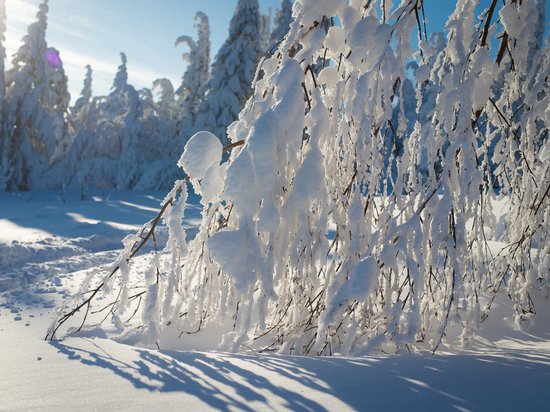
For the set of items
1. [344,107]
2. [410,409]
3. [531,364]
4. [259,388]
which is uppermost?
[344,107]

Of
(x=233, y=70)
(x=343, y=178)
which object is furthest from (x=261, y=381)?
(x=233, y=70)

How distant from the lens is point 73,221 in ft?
21.8

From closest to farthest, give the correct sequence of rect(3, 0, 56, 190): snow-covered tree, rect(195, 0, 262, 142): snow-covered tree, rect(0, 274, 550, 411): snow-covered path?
1. rect(0, 274, 550, 411): snow-covered path
2. rect(3, 0, 56, 190): snow-covered tree
3. rect(195, 0, 262, 142): snow-covered tree

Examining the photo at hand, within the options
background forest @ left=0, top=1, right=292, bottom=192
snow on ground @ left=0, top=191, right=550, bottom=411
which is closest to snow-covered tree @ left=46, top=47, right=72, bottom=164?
background forest @ left=0, top=1, right=292, bottom=192

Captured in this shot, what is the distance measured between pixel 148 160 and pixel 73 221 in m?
11.7

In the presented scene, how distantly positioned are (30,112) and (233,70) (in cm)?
901

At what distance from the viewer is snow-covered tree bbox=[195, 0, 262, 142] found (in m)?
15.2

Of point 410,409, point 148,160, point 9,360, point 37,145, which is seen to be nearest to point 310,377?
point 410,409

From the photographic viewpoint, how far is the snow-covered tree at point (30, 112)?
1247 centimetres

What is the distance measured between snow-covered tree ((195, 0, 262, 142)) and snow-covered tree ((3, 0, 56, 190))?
653 cm

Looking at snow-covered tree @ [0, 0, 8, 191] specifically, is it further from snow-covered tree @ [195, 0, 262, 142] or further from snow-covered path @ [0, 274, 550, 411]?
snow-covered path @ [0, 274, 550, 411]

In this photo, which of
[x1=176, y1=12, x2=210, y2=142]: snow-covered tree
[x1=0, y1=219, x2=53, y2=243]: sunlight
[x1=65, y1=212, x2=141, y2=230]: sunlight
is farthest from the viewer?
[x1=176, y1=12, x2=210, y2=142]: snow-covered tree

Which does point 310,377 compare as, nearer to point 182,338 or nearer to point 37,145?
point 182,338

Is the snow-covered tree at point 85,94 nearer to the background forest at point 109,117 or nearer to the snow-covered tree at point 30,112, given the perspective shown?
the background forest at point 109,117
